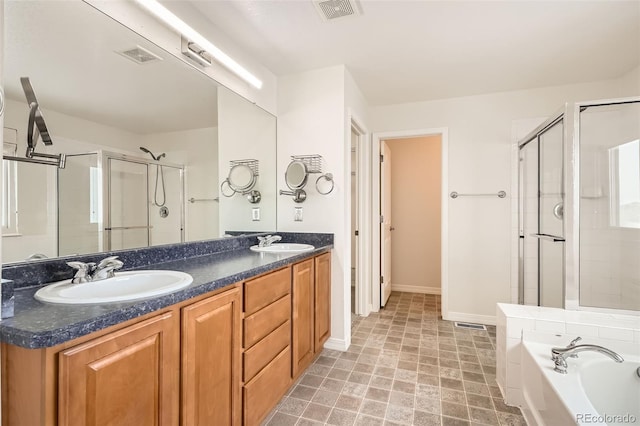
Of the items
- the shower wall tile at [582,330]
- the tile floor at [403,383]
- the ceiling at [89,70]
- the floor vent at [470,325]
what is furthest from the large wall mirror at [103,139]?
the floor vent at [470,325]

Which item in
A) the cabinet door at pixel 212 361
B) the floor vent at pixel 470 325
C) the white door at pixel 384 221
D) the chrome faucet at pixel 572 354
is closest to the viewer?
the cabinet door at pixel 212 361

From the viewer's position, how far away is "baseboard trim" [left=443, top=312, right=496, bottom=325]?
3.07 meters

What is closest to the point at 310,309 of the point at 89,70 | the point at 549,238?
the point at 89,70

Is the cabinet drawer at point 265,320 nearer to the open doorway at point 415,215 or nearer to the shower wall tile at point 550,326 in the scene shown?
the shower wall tile at point 550,326

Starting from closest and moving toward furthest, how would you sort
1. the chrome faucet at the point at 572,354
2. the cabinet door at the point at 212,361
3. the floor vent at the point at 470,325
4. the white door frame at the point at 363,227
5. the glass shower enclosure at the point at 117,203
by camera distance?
the cabinet door at the point at 212,361 → the glass shower enclosure at the point at 117,203 → the chrome faucet at the point at 572,354 → the floor vent at the point at 470,325 → the white door frame at the point at 363,227

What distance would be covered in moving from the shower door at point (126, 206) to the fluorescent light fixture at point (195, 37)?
0.74 m

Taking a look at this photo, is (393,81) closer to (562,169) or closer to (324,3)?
(324,3)

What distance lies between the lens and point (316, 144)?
255cm

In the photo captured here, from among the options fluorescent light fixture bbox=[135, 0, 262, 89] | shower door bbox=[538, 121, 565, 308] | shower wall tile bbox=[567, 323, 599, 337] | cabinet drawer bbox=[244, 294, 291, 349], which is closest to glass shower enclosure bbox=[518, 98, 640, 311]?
shower door bbox=[538, 121, 565, 308]

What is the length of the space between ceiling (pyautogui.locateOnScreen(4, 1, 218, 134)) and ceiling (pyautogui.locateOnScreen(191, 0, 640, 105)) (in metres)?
0.53

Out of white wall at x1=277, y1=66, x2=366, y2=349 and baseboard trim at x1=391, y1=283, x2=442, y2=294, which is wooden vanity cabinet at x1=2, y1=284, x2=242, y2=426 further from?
baseboard trim at x1=391, y1=283, x2=442, y2=294

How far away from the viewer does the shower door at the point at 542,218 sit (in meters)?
2.21

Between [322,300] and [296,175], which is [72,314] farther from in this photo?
[296,175]

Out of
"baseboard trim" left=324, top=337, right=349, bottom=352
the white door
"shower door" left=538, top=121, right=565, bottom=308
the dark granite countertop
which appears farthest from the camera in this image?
the white door
